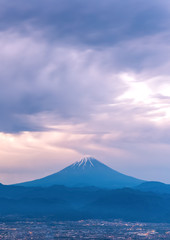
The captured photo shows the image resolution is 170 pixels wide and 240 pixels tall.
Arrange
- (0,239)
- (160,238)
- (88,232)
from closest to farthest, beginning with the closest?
(0,239), (160,238), (88,232)

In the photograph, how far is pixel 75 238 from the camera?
16450 cm

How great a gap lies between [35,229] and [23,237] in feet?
104

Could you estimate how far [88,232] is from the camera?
617 ft

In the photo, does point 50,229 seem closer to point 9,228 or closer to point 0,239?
point 9,228

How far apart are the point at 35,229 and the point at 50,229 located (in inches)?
278

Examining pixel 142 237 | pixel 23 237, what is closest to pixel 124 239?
pixel 142 237

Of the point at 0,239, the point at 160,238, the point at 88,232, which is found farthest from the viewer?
the point at 88,232

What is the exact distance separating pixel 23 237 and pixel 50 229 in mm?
34583

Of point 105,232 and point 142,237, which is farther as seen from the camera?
point 105,232

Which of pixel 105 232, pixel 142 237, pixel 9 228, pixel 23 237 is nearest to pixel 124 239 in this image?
pixel 142 237

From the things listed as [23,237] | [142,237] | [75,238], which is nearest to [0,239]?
[23,237]

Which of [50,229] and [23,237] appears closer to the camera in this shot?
[23,237]

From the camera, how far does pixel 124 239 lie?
163500 mm

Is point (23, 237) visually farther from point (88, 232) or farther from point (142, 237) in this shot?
point (142, 237)
